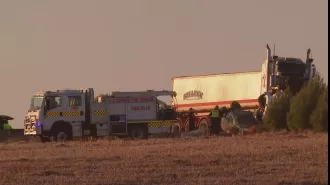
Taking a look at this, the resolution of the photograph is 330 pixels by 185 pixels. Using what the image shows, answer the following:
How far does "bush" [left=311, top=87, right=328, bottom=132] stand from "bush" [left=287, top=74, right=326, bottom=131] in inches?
41.8

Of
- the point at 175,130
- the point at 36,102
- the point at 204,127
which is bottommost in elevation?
the point at 175,130

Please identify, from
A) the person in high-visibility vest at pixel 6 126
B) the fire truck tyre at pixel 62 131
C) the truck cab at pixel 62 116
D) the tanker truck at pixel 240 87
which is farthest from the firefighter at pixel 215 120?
the person in high-visibility vest at pixel 6 126

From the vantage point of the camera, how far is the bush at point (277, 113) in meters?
46.7

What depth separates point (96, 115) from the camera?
147 ft

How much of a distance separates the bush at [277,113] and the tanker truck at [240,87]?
90 cm

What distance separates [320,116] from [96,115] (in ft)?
34.5

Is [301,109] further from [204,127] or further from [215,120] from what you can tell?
[204,127]

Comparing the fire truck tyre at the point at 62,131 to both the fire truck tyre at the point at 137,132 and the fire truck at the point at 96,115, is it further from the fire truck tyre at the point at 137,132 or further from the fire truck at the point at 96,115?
the fire truck tyre at the point at 137,132

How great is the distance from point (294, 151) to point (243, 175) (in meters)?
7.02

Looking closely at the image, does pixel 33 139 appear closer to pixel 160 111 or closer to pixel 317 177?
pixel 160 111

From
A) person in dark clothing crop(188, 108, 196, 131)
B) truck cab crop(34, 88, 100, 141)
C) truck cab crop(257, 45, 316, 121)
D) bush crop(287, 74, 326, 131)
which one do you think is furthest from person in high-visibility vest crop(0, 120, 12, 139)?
bush crop(287, 74, 326, 131)

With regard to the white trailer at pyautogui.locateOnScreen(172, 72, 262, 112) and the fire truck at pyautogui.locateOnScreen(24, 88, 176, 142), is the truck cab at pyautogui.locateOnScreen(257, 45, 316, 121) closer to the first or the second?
the white trailer at pyautogui.locateOnScreen(172, 72, 262, 112)

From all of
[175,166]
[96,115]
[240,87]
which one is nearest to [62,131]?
[96,115]

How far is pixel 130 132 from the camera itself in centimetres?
4547
